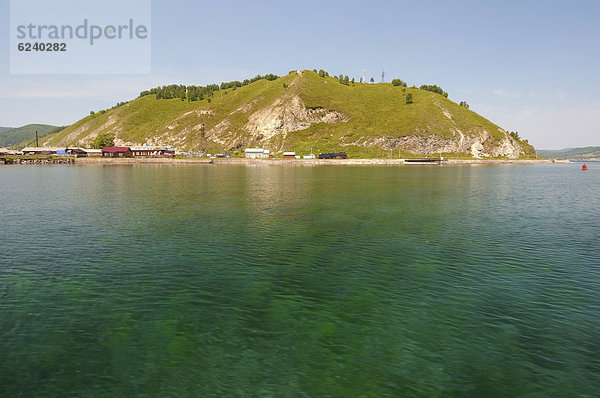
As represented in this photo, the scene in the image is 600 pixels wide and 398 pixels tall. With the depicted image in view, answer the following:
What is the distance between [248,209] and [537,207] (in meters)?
47.9

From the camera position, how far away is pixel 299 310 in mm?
19234

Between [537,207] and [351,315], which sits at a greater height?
[537,207]

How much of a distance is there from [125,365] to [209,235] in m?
22.1

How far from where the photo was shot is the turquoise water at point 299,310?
44.0ft

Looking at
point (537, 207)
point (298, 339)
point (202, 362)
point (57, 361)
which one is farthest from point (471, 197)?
point (57, 361)

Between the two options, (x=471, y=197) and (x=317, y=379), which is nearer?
(x=317, y=379)

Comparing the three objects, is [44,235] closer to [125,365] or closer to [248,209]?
[248,209]

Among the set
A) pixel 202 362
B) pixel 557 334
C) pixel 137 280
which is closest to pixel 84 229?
pixel 137 280

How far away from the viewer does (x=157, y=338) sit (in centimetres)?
1625

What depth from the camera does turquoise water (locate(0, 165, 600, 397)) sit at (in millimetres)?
13406

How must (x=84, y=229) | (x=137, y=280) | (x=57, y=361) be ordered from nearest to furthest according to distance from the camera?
(x=57, y=361) → (x=137, y=280) → (x=84, y=229)

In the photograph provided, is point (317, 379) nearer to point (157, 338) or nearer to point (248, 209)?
point (157, 338)

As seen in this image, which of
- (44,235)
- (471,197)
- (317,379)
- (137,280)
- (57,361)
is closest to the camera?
(317,379)

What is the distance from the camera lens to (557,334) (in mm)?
16609
